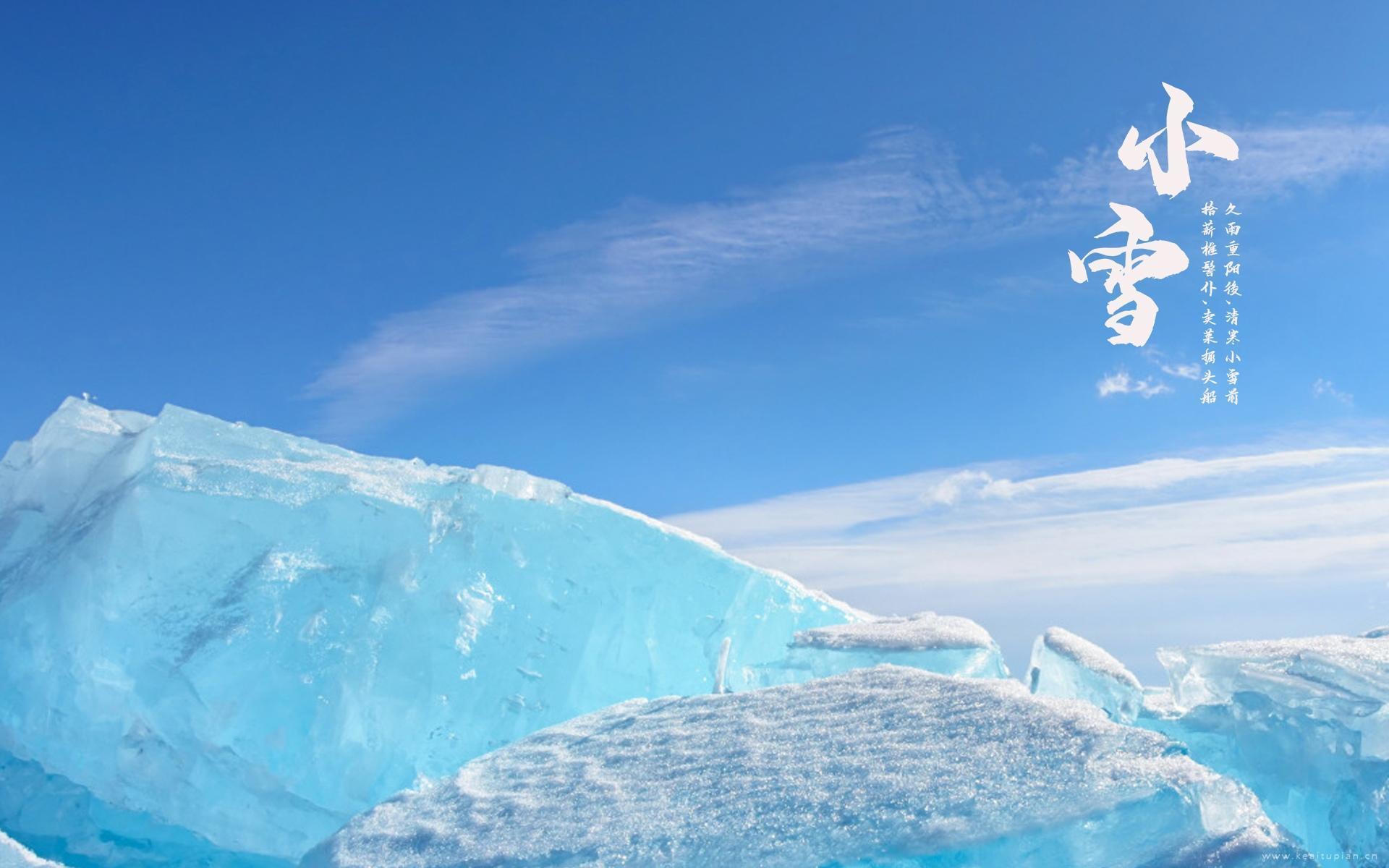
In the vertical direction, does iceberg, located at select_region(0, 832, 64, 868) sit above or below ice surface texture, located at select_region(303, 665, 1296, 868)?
above

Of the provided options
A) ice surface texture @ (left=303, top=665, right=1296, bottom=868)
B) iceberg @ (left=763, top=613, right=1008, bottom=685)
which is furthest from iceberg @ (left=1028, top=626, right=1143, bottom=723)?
ice surface texture @ (left=303, top=665, right=1296, bottom=868)

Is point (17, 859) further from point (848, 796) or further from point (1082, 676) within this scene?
point (1082, 676)

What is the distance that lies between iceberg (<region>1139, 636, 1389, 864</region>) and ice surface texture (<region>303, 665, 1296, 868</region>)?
1.37 m

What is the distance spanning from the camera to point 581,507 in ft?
31.0

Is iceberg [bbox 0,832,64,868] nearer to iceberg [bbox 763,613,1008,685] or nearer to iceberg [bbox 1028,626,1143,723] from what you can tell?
iceberg [bbox 763,613,1008,685]

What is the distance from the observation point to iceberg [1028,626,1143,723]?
739 centimetres

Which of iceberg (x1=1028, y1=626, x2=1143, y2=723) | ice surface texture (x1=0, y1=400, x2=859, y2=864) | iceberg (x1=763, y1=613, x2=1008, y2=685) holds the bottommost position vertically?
iceberg (x1=1028, y1=626, x2=1143, y2=723)

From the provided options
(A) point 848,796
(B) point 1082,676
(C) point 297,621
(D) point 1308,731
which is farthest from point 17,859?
(D) point 1308,731

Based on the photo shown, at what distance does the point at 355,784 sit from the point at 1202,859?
19.0 ft

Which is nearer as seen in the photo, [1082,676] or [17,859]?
[17,859]

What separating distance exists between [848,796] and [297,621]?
4935 millimetres

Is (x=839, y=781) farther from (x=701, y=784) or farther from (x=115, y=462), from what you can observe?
(x=115, y=462)

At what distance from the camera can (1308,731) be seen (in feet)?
20.2

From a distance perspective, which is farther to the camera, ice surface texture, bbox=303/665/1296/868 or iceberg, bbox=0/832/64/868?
iceberg, bbox=0/832/64/868
